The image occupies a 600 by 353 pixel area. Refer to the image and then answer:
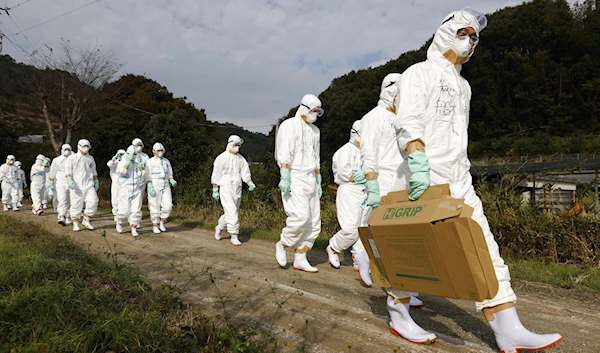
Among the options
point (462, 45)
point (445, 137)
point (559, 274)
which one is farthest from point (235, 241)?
point (462, 45)

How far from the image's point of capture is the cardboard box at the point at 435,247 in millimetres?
2633

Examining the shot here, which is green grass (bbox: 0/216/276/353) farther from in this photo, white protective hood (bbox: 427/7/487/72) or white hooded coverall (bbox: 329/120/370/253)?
white hooded coverall (bbox: 329/120/370/253)

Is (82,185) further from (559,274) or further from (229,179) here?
(559,274)

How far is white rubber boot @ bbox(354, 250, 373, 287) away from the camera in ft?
17.1

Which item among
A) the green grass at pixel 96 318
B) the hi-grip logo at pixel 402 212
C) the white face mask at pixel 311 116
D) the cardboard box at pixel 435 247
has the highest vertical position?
the white face mask at pixel 311 116

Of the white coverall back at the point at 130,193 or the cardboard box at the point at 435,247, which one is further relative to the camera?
the white coverall back at the point at 130,193

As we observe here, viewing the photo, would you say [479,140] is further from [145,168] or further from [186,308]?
[186,308]

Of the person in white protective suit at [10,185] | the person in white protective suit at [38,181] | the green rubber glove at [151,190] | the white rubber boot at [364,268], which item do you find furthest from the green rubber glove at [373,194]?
the person in white protective suit at [10,185]

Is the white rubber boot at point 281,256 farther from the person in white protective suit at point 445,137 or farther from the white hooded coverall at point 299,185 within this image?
the person in white protective suit at point 445,137

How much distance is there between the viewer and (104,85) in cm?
2458

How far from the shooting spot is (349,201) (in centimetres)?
640

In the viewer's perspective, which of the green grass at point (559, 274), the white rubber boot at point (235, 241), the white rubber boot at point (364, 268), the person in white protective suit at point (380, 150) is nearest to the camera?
the green grass at point (559, 274)

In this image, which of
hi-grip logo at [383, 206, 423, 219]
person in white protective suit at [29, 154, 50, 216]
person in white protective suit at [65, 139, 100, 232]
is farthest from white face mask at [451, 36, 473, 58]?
person in white protective suit at [29, 154, 50, 216]

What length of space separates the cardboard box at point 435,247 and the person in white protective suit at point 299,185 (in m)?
2.91
